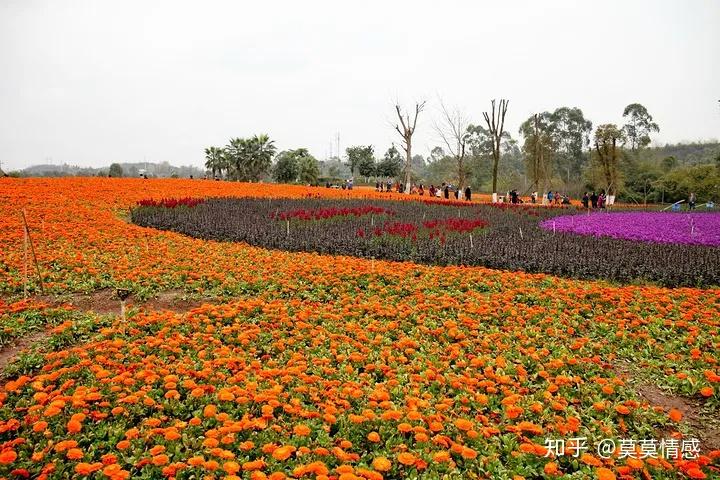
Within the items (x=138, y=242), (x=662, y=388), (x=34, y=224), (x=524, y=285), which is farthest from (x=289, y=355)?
(x=34, y=224)

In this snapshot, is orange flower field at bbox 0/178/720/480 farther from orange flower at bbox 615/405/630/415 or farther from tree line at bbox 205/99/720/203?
tree line at bbox 205/99/720/203

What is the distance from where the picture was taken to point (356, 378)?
4582 millimetres

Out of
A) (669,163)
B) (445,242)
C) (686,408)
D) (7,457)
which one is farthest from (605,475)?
(669,163)

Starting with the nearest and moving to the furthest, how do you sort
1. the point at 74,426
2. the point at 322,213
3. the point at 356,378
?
the point at 74,426 → the point at 356,378 → the point at 322,213

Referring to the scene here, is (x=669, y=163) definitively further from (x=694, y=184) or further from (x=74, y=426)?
(x=74, y=426)

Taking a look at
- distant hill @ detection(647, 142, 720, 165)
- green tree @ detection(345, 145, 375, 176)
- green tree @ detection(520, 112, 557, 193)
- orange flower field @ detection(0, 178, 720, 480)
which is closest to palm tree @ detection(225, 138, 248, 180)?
green tree @ detection(345, 145, 375, 176)

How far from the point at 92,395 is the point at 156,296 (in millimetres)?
3993

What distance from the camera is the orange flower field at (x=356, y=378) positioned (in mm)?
3332

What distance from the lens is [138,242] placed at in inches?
465

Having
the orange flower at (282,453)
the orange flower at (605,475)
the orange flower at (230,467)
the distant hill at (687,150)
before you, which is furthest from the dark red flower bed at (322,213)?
the distant hill at (687,150)

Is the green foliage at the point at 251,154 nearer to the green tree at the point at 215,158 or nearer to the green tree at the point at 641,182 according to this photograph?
the green tree at the point at 215,158

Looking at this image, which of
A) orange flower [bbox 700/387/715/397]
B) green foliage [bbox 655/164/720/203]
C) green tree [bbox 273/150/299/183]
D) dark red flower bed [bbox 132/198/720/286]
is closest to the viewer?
orange flower [bbox 700/387/715/397]

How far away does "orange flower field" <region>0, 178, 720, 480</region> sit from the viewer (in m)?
3.33

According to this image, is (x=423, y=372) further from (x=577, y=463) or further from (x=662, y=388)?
(x=662, y=388)
